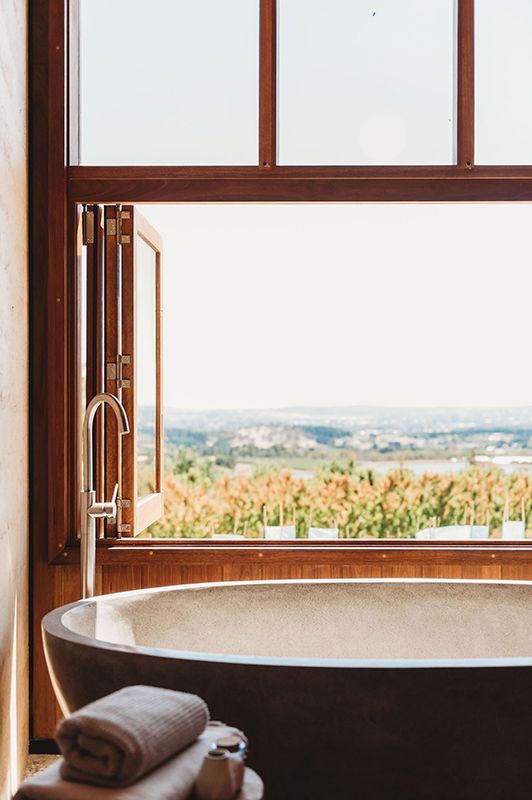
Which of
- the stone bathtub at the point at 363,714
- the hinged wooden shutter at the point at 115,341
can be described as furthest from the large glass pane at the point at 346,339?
the stone bathtub at the point at 363,714

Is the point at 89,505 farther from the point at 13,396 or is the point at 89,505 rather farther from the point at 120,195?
the point at 120,195

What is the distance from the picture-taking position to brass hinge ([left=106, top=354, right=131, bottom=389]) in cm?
302

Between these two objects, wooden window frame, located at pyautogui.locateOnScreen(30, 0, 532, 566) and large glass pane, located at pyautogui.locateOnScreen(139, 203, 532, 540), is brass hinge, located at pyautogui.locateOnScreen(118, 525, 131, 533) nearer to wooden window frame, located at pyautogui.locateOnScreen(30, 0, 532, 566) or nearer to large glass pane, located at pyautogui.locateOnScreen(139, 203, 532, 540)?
wooden window frame, located at pyautogui.locateOnScreen(30, 0, 532, 566)

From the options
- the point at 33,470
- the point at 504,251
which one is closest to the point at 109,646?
the point at 33,470

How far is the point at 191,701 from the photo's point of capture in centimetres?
139

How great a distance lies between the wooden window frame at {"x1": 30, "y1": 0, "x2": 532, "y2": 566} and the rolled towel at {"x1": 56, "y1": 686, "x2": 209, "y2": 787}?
156 cm

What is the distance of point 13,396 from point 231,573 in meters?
0.92

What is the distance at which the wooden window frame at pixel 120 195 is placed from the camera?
287 centimetres

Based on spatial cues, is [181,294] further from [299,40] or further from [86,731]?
[86,731]

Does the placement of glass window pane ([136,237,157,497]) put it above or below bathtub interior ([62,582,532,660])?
above

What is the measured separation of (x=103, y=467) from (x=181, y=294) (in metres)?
2.10

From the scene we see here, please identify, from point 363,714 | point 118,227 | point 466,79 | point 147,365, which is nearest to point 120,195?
point 118,227

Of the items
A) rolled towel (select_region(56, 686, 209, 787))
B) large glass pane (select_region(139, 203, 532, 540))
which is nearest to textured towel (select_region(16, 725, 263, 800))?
rolled towel (select_region(56, 686, 209, 787))

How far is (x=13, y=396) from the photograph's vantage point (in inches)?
101
